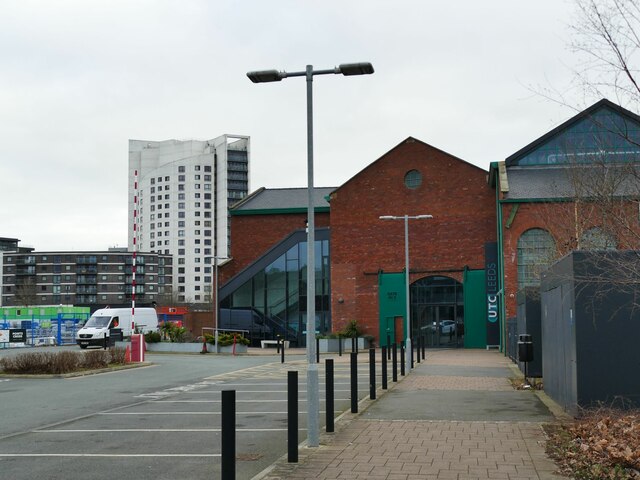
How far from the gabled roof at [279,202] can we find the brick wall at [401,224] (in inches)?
265

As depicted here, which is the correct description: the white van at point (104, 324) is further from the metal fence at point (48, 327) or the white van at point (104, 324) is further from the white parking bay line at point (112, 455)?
the white parking bay line at point (112, 455)

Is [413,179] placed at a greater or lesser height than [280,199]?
lesser

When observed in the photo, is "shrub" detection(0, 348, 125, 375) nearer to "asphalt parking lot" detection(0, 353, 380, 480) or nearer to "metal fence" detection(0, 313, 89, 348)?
"asphalt parking lot" detection(0, 353, 380, 480)

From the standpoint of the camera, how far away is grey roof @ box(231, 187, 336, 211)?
58.1m

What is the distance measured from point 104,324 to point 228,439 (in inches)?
1672

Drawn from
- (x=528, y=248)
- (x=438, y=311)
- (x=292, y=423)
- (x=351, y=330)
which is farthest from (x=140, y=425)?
(x=438, y=311)

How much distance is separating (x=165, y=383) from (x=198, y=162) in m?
139

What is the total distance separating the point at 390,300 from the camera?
48.0m

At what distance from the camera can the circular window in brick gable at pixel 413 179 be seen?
158ft

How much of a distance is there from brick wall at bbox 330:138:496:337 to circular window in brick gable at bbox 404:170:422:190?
0.79ft

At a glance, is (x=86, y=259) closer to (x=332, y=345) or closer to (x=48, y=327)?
(x=48, y=327)

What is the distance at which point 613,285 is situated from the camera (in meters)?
10.2

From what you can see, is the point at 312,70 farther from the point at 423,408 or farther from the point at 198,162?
the point at 198,162

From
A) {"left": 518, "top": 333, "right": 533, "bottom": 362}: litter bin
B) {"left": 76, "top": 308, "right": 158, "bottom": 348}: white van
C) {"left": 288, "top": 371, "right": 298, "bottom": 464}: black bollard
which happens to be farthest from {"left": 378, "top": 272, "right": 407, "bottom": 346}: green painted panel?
{"left": 288, "top": 371, "right": 298, "bottom": 464}: black bollard
